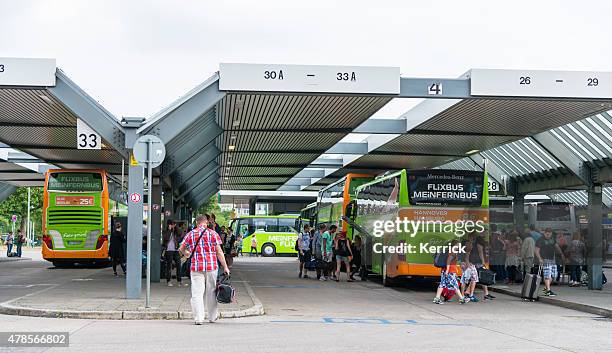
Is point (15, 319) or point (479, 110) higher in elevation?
point (479, 110)

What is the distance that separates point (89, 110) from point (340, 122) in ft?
27.0

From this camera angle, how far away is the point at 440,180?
73.2 ft

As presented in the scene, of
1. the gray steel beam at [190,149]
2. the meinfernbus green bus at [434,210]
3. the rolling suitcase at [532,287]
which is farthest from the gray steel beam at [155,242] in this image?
the rolling suitcase at [532,287]

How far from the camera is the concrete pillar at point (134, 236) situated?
669 inches

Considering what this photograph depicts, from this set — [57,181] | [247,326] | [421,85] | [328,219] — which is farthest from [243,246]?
[247,326]

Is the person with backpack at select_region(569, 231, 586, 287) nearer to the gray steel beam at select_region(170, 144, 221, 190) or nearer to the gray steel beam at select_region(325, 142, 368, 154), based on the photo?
the gray steel beam at select_region(325, 142, 368, 154)

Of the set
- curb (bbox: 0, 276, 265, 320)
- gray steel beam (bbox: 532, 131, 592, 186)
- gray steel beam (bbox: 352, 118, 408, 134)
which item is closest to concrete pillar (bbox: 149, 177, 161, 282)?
gray steel beam (bbox: 352, 118, 408, 134)

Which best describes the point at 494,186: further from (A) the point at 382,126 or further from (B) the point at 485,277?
(B) the point at 485,277

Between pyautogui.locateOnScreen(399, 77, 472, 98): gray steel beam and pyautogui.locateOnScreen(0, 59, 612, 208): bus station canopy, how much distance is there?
2 centimetres

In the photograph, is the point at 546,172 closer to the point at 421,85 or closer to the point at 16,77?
the point at 421,85

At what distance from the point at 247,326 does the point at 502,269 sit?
14818mm

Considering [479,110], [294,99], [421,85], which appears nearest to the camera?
[421,85]

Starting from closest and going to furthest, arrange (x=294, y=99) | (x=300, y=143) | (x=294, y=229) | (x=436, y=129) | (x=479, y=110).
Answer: (x=294, y=99)
(x=479, y=110)
(x=436, y=129)
(x=300, y=143)
(x=294, y=229)

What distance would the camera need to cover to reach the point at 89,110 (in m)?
17.3
